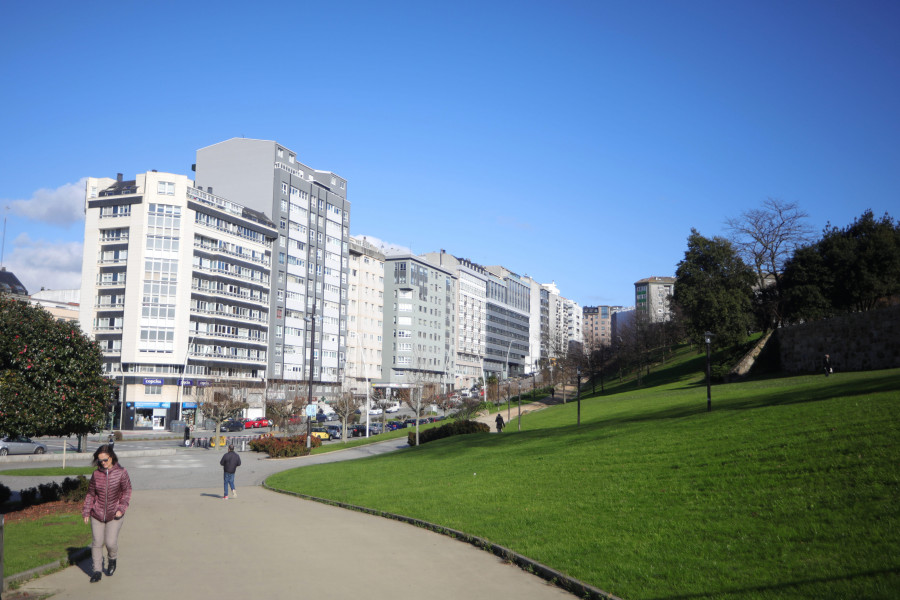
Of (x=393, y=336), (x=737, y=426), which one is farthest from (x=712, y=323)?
(x=393, y=336)

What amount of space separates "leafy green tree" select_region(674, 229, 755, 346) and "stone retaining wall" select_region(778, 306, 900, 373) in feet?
25.5

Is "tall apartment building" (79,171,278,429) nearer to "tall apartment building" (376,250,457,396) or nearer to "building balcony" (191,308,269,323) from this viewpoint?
"building balcony" (191,308,269,323)

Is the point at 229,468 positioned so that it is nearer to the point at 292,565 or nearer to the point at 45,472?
the point at 292,565

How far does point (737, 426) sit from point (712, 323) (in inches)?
1605

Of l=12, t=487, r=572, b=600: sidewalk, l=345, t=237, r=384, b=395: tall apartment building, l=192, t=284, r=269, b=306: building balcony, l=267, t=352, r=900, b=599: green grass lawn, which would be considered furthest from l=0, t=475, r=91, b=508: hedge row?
l=345, t=237, r=384, b=395: tall apartment building

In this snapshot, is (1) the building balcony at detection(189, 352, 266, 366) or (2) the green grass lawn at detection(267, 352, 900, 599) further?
(1) the building balcony at detection(189, 352, 266, 366)

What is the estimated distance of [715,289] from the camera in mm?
57281

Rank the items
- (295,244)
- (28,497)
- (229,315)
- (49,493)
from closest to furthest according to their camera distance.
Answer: (28,497)
(49,493)
(229,315)
(295,244)

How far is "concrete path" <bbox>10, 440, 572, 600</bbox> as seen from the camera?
29.1ft

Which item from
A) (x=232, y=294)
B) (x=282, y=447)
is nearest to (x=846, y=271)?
(x=282, y=447)

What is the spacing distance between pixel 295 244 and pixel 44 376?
7291 centimetres

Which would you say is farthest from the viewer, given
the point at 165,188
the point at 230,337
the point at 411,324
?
the point at 411,324

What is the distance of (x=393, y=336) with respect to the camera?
114 metres

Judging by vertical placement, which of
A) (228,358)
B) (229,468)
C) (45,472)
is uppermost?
(228,358)
